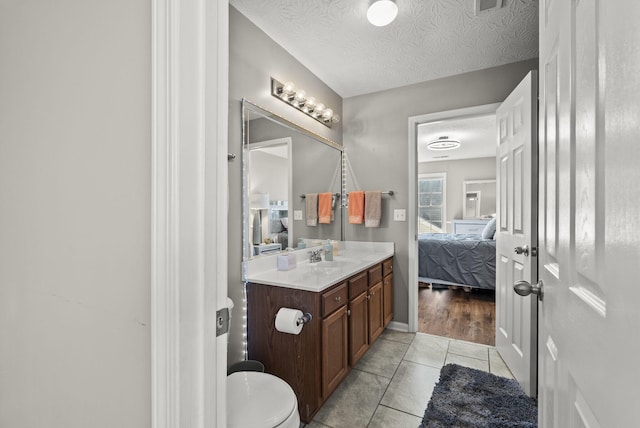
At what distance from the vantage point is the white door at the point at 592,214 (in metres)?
0.35

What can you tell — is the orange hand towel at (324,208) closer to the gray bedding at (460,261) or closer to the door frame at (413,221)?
the door frame at (413,221)

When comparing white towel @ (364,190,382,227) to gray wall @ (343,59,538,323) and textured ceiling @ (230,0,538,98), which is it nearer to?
gray wall @ (343,59,538,323)

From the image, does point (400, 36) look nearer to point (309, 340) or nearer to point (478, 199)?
point (309, 340)

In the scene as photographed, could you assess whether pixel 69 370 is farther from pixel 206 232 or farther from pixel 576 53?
pixel 576 53

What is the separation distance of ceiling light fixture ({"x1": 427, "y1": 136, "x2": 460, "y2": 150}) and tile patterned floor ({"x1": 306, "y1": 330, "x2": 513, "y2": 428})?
3.81m

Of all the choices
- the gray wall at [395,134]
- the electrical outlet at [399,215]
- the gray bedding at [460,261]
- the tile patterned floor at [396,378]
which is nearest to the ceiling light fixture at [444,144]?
the gray bedding at [460,261]

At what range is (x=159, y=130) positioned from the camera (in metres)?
0.59

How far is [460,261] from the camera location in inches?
166

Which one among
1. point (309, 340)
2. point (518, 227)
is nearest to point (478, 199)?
point (518, 227)

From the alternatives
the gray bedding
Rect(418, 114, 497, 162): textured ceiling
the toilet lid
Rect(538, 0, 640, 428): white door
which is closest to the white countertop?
the toilet lid

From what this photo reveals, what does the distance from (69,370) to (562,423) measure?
1234 mm

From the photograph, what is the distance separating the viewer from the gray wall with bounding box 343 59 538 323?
106 inches

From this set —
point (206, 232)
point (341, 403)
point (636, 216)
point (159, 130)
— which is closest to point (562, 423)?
point (636, 216)

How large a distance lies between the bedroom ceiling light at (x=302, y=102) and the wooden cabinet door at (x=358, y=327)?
157 cm
